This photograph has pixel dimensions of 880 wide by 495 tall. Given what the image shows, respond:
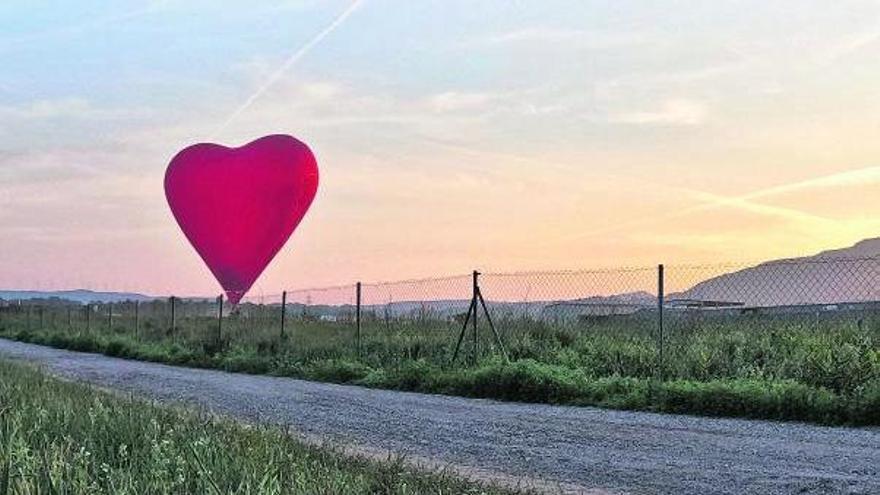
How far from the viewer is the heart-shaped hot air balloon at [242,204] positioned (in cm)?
3141

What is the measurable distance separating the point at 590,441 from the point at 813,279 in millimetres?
6778

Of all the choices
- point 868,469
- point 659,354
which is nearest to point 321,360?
point 659,354

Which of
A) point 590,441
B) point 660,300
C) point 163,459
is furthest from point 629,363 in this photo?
point 163,459

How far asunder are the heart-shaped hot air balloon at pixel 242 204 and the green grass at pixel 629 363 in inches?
247

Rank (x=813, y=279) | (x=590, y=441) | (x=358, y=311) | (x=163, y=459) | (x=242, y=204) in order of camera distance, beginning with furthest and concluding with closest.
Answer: (x=242, y=204), (x=358, y=311), (x=813, y=279), (x=590, y=441), (x=163, y=459)

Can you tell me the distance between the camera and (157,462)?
5.59 meters

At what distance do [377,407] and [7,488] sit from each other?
30.2 feet

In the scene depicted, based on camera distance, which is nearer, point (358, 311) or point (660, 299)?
point (660, 299)

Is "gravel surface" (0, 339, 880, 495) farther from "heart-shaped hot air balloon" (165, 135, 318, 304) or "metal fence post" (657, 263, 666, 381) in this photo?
"heart-shaped hot air balloon" (165, 135, 318, 304)

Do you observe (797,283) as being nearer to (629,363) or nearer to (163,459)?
(629,363)

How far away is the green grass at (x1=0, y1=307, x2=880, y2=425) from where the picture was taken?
12.9 metres

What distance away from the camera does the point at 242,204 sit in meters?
31.7

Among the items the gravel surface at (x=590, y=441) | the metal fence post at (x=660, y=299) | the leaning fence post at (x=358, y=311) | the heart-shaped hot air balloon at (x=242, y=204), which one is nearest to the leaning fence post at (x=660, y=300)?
the metal fence post at (x=660, y=299)

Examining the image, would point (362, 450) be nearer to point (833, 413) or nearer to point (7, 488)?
A: point (7, 488)
